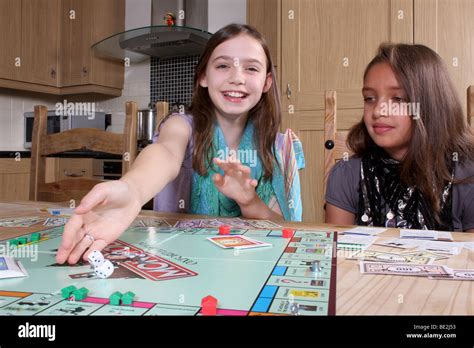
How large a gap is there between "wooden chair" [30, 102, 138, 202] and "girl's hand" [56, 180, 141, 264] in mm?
751

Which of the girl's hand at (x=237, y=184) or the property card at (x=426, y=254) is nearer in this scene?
the property card at (x=426, y=254)

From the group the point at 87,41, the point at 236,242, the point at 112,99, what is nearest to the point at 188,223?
the point at 236,242

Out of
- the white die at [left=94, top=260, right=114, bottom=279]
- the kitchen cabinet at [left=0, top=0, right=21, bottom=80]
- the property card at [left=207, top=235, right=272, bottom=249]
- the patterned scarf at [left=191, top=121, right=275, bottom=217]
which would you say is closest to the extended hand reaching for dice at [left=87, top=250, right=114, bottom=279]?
the white die at [left=94, top=260, right=114, bottom=279]

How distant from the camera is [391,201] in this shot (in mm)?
1190

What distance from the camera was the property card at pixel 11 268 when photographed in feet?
1.80

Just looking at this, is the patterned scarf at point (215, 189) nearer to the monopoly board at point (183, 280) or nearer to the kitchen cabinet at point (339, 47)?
the monopoly board at point (183, 280)

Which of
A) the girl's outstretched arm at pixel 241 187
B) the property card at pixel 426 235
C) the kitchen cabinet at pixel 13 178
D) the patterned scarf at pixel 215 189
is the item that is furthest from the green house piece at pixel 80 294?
the kitchen cabinet at pixel 13 178

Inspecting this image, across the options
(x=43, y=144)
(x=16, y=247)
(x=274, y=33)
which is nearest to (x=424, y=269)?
(x=16, y=247)

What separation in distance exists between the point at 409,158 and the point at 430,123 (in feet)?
0.41

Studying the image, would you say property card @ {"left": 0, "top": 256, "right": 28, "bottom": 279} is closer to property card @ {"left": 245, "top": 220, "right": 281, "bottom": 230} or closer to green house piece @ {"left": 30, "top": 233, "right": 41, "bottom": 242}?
green house piece @ {"left": 30, "top": 233, "right": 41, "bottom": 242}

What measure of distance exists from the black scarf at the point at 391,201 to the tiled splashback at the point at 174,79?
7.41ft

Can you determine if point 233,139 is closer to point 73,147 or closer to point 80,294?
point 73,147

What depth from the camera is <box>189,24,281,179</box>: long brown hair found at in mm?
1263

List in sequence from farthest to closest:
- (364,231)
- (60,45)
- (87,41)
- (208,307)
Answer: (60,45) → (87,41) → (364,231) → (208,307)
